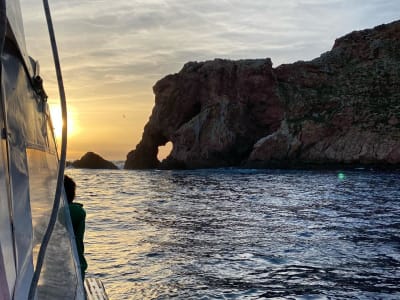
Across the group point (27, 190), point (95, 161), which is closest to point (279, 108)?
point (95, 161)

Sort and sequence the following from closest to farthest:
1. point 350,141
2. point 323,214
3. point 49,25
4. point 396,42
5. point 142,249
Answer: point 49,25
point 142,249
point 323,214
point 350,141
point 396,42

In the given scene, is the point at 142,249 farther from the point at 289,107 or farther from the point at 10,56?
the point at 289,107

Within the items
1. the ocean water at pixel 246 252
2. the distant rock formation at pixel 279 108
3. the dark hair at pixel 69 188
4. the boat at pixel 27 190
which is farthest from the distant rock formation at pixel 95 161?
the boat at pixel 27 190

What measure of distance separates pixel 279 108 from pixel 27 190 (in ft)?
271

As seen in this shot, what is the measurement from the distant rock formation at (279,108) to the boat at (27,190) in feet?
219

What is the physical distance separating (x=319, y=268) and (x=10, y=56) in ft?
28.8

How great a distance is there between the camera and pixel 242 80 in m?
84.0

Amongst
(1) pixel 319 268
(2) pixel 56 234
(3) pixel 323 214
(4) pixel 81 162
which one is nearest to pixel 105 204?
(3) pixel 323 214

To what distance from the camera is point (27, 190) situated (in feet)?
9.00

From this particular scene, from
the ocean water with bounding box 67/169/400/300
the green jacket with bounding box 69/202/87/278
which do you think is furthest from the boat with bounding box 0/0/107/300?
the ocean water with bounding box 67/169/400/300

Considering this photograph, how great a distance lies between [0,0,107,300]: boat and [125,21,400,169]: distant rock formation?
219ft

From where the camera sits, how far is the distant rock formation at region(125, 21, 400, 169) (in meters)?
71.7

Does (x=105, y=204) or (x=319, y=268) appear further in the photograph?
(x=105, y=204)

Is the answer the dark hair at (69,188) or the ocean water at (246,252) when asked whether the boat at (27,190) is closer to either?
the dark hair at (69,188)
